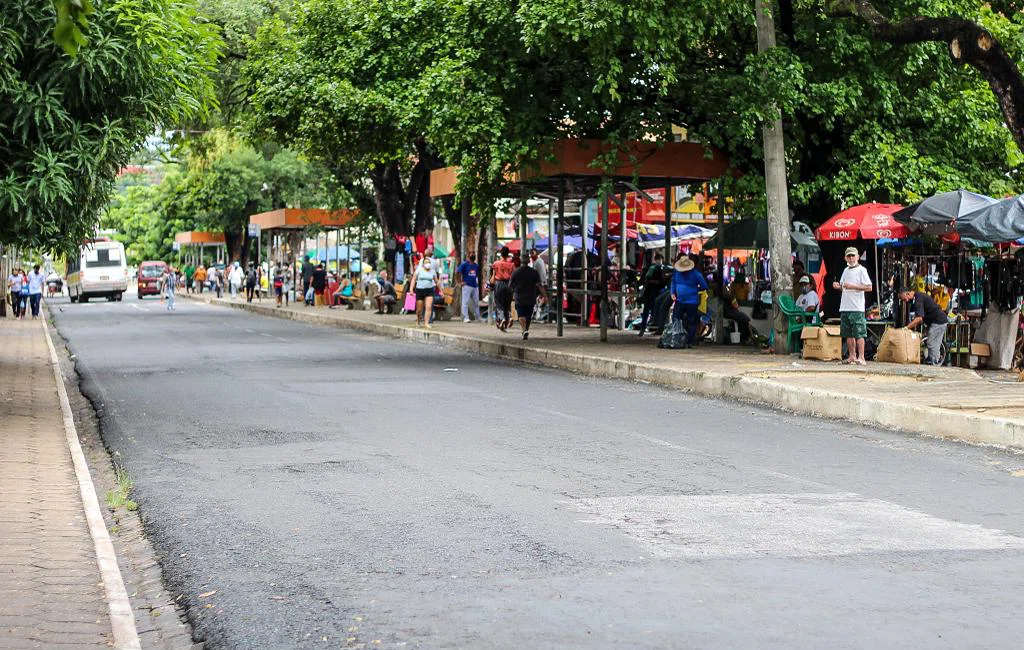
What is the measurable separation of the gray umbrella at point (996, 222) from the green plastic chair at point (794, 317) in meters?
3.54

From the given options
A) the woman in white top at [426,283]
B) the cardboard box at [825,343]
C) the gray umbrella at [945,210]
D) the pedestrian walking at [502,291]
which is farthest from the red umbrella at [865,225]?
the woman in white top at [426,283]

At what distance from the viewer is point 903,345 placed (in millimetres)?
20016

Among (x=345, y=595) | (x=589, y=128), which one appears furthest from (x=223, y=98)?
(x=345, y=595)

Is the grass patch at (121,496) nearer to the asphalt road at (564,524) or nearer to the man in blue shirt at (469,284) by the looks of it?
the asphalt road at (564,524)

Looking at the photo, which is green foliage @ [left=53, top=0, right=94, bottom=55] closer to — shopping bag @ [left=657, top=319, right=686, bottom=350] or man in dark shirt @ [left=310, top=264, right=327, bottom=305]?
shopping bag @ [left=657, top=319, right=686, bottom=350]

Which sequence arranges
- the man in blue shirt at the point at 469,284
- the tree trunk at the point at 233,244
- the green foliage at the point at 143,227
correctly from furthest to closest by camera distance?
the green foliage at the point at 143,227 → the tree trunk at the point at 233,244 → the man in blue shirt at the point at 469,284

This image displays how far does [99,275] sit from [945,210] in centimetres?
5307

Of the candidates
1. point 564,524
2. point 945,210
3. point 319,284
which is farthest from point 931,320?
point 319,284

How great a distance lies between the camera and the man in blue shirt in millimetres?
34094

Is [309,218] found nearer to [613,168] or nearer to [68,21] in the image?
[613,168]

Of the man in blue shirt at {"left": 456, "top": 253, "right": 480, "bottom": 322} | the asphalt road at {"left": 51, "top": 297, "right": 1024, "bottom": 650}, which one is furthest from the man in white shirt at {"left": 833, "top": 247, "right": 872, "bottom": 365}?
the man in blue shirt at {"left": 456, "top": 253, "right": 480, "bottom": 322}

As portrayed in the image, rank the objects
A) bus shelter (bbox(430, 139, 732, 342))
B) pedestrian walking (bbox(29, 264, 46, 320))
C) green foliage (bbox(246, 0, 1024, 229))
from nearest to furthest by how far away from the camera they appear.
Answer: green foliage (bbox(246, 0, 1024, 229)) < bus shelter (bbox(430, 139, 732, 342)) < pedestrian walking (bbox(29, 264, 46, 320))

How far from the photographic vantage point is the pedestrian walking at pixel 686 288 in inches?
901

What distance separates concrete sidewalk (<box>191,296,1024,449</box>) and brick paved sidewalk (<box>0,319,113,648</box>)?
789 centimetres
